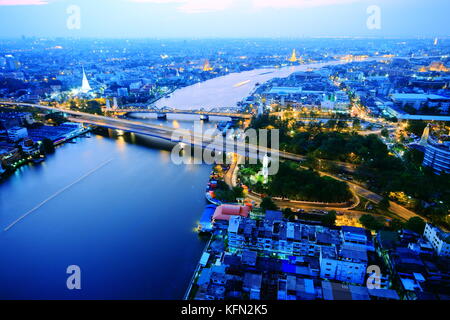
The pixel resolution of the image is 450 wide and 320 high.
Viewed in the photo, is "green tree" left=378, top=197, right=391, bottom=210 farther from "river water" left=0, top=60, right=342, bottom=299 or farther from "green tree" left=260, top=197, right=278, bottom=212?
"river water" left=0, top=60, right=342, bottom=299

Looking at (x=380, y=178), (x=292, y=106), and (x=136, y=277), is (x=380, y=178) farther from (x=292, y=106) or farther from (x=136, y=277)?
(x=292, y=106)

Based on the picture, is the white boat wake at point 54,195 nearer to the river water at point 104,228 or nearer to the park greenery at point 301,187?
the river water at point 104,228

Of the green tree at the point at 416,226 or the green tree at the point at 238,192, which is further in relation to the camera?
the green tree at the point at 238,192

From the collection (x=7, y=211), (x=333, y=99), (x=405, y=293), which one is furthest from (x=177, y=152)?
(x=333, y=99)

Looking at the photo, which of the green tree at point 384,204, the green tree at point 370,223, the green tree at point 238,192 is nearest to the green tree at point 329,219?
the green tree at point 370,223

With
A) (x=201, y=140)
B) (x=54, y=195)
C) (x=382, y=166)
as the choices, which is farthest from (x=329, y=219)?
(x=54, y=195)

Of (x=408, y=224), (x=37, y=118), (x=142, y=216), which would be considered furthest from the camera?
(x=37, y=118)

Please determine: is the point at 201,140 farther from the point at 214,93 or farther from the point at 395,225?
the point at 214,93
